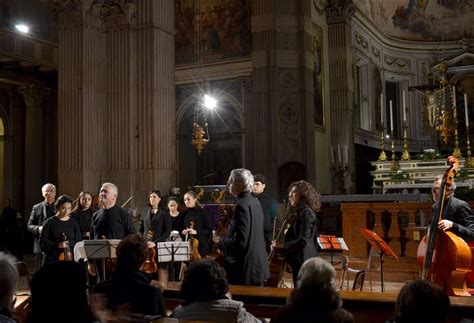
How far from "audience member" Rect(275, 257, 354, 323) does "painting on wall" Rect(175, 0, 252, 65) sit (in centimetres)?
1551

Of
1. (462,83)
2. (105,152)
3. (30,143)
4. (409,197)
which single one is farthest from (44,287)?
(462,83)

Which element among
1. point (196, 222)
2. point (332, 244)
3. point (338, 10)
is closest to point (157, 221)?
point (196, 222)

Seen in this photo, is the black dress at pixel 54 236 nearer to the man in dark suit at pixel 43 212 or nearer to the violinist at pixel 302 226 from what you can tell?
the man in dark suit at pixel 43 212

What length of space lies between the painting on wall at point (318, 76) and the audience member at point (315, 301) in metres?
15.6

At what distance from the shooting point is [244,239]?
535cm

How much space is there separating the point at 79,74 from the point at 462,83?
772 inches

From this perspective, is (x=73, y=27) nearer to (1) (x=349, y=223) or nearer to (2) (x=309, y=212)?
(1) (x=349, y=223)

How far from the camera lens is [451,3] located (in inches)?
1069

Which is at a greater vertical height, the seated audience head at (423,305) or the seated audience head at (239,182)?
the seated audience head at (239,182)

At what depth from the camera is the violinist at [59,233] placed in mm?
6996

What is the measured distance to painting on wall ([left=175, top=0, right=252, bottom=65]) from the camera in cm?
1817

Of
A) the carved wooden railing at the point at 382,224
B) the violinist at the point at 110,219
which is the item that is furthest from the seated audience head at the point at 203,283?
the carved wooden railing at the point at 382,224

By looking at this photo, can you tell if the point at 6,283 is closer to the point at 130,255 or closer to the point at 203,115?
the point at 130,255

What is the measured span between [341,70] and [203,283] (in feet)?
61.9
